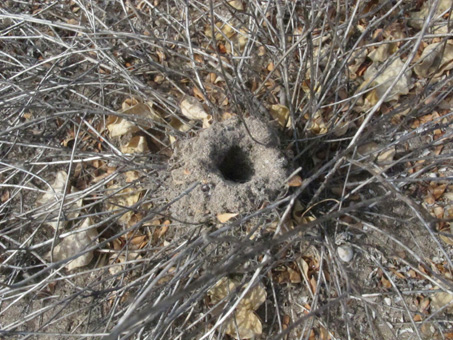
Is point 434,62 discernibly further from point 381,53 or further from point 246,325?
point 246,325

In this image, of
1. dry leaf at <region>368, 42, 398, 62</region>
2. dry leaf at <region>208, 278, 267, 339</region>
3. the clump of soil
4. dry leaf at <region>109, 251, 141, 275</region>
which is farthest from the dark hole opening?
dry leaf at <region>368, 42, 398, 62</region>

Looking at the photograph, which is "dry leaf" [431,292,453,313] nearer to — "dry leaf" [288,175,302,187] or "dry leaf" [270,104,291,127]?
"dry leaf" [288,175,302,187]

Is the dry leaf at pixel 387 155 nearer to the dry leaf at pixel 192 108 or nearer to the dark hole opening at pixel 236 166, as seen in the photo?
the dark hole opening at pixel 236 166

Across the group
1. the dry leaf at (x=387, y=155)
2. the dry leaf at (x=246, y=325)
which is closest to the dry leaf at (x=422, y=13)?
the dry leaf at (x=387, y=155)

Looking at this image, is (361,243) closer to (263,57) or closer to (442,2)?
(263,57)

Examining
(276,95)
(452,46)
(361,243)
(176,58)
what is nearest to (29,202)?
(176,58)

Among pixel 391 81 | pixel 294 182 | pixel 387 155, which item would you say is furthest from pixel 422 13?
pixel 294 182
